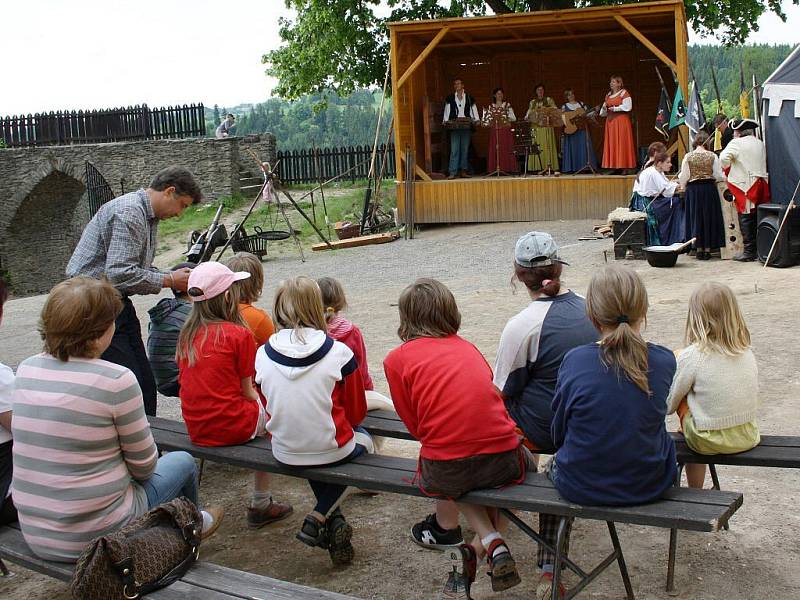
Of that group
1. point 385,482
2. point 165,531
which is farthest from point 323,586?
point 165,531

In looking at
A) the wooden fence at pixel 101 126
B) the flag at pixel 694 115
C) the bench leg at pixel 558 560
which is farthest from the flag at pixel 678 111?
the wooden fence at pixel 101 126

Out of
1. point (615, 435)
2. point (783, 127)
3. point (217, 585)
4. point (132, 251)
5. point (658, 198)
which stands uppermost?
point (783, 127)

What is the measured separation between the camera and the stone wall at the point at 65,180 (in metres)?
23.5

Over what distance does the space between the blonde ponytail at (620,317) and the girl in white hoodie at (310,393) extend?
1.01m

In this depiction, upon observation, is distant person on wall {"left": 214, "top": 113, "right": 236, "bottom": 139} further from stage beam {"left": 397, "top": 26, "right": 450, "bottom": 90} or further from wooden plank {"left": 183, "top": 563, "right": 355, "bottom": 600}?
wooden plank {"left": 183, "top": 563, "right": 355, "bottom": 600}

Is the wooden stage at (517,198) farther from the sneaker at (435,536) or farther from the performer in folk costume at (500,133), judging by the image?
the sneaker at (435,536)

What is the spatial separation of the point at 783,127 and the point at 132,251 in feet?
28.5

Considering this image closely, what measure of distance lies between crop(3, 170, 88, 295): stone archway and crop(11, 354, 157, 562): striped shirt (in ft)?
77.4

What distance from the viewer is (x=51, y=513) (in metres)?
3.16

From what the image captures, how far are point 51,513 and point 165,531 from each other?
0.38 m

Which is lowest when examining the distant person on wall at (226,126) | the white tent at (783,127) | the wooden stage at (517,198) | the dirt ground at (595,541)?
the dirt ground at (595,541)

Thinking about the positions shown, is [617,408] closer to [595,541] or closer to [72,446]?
[595,541]

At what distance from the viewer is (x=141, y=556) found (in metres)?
3.00

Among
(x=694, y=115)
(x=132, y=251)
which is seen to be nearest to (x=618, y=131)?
(x=694, y=115)
